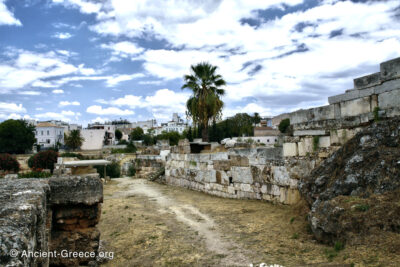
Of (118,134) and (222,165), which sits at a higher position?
(118,134)

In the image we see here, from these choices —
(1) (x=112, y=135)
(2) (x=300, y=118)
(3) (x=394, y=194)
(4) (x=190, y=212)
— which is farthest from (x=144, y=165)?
(1) (x=112, y=135)

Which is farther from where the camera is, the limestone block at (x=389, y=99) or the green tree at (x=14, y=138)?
the green tree at (x=14, y=138)

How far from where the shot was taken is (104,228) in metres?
6.35

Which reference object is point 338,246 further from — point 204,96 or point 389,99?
point 204,96

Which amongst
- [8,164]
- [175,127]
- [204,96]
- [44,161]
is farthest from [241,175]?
[175,127]

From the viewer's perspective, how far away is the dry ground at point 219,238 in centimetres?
382

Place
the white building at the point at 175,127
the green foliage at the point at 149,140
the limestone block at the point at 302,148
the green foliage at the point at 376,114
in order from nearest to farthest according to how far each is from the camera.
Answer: the green foliage at the point at 376,114 → the limestone block at the point at 302,148 → the green foliage at the point at 149,140 → the white building at the point at 175,127

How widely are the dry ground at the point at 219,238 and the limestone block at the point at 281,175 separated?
61 centimetres

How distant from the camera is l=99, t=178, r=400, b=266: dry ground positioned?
3824 millimetres

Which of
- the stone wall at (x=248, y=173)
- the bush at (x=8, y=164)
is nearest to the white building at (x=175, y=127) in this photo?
the bush at (x=8, y=164)

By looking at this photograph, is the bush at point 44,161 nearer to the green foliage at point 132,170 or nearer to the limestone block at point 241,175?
the green foliage at point 132,170

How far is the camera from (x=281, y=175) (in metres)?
7.37

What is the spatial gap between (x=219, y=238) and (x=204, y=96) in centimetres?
1389

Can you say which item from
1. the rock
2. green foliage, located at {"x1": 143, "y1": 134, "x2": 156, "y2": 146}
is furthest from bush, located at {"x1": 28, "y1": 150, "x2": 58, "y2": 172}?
green foliage, located at {"x1": 143, "y1": 134, "x2": 156, "y2": 146}
